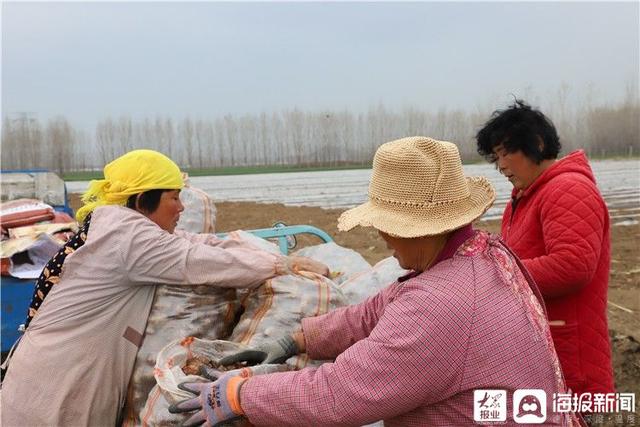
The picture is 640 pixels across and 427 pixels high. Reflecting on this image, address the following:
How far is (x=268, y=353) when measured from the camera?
1.69m

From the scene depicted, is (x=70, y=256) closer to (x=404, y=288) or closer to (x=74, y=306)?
(x=74, y=306)

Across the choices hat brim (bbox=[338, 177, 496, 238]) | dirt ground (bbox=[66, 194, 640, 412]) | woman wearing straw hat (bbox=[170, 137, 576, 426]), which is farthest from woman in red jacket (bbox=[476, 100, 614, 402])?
dirt ground (bbox=[66, 194, 640, 412])

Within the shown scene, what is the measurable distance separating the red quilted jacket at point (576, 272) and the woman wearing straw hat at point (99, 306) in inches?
42.2

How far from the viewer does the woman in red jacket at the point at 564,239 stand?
6.78 feet

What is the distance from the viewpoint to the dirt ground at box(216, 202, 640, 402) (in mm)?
4188

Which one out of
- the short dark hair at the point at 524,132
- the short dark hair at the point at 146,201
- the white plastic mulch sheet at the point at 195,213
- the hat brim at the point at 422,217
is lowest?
the white plastic mulch sheet at the point at 195,213

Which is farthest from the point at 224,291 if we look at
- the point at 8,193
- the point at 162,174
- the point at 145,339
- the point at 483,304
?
the point at 8,193

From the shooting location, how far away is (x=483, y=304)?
1219 millimetres

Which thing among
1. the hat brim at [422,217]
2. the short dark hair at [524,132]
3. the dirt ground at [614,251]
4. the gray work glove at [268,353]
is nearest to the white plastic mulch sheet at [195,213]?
the gray work glove at [268,353]

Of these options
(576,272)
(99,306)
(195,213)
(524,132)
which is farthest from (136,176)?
(576,272)

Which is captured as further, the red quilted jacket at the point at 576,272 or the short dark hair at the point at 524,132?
the short dark hair at the point at 524,132

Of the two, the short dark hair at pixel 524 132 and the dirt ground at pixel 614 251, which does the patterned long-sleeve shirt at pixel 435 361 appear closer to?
the short dark hair at pixel 524 132

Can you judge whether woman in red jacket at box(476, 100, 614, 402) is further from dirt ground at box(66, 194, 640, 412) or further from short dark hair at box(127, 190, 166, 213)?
dirt ground at box(66, 194, 640, 412)

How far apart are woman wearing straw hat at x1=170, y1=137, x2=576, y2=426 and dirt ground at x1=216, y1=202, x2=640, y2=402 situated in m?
3.20
